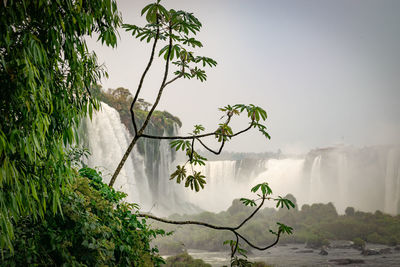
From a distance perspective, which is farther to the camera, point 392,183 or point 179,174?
point 392,183

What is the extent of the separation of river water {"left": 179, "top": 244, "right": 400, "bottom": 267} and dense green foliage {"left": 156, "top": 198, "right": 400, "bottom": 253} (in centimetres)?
43

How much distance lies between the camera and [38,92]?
133 cm

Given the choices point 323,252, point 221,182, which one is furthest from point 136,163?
point 323,252

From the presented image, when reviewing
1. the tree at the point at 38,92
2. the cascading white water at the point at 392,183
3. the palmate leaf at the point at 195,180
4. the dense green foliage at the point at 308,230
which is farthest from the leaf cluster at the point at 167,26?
the cascading white water at the point at 392,183

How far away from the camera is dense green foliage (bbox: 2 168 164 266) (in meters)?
1.50

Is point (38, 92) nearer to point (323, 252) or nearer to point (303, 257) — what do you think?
point (303, 257)

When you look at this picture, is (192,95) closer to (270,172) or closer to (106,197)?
(270,172)

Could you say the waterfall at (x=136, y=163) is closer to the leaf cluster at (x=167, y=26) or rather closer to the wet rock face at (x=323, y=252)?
the leaf cluster at (x=167, y=26)

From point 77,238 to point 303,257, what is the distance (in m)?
9.64

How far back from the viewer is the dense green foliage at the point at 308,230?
11258 mm

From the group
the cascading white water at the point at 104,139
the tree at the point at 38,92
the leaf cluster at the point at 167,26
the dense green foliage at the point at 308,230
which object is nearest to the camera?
the tree at the point at 38,92

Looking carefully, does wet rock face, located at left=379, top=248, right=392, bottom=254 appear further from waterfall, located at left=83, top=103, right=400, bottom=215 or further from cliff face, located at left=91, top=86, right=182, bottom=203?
cliff face, located at left=91, top=86, right=182, bottom=203

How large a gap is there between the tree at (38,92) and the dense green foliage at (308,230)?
956 centimetres

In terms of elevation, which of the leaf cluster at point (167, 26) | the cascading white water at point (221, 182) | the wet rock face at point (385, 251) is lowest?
the wet rock face at point (385, 251)
